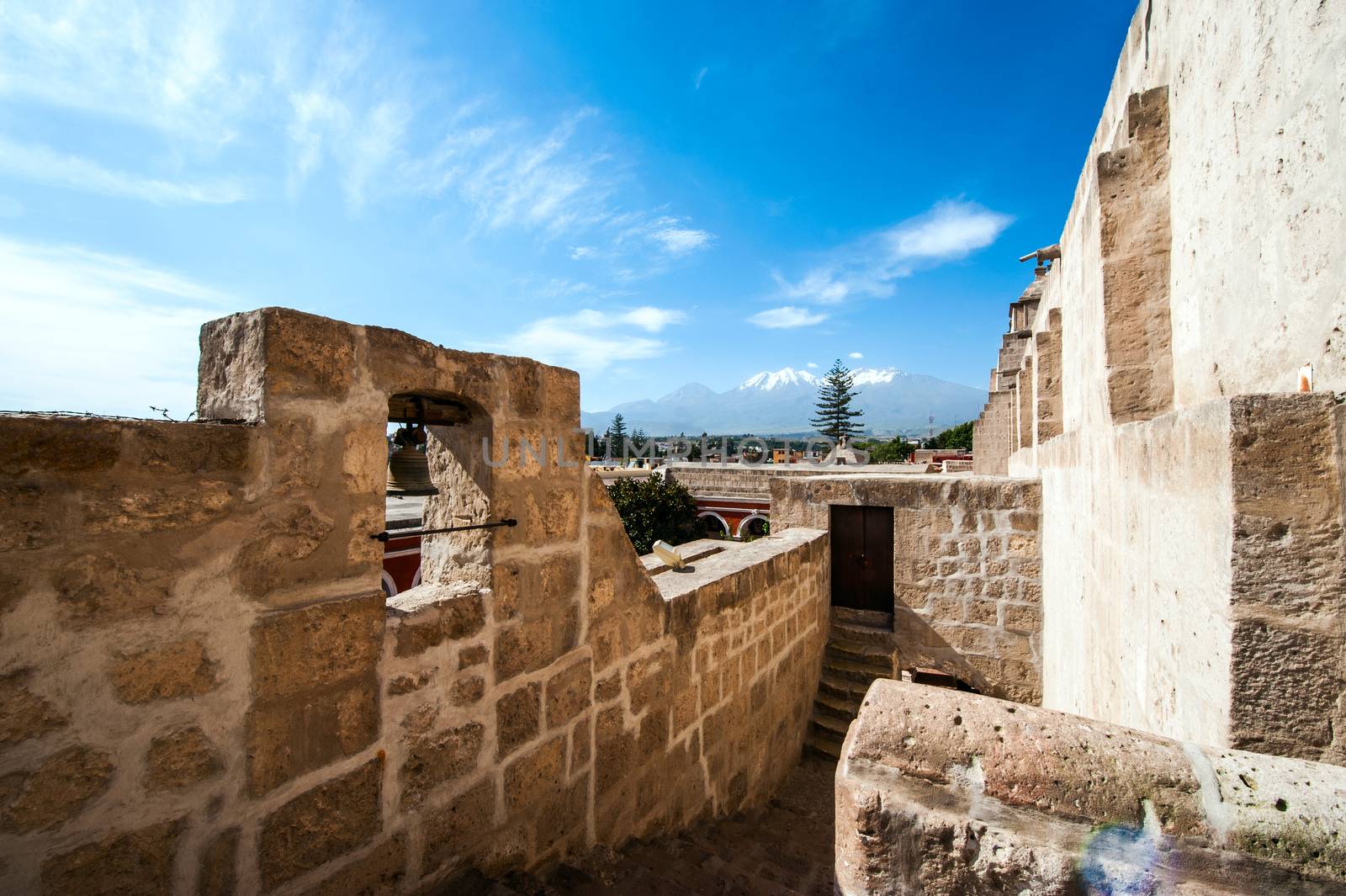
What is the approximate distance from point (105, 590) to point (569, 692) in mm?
1545

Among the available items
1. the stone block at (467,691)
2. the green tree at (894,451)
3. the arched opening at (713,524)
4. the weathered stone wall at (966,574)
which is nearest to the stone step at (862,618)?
Answer: the weathered stone wall at (966,574)

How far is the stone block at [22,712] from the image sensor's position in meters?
1.16

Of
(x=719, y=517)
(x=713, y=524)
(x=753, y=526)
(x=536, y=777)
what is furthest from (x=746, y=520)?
(x=536, y=777)

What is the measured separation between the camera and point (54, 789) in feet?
3.98

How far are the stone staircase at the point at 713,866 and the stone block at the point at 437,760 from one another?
1.10 ft

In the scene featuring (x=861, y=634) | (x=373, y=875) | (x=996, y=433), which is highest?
(x=996, y=433)

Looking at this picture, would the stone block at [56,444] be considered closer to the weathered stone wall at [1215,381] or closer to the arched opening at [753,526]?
the weathered stone wall at [1215,381]

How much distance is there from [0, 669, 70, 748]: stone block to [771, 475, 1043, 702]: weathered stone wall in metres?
5.27

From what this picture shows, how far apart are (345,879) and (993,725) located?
1.76 meters

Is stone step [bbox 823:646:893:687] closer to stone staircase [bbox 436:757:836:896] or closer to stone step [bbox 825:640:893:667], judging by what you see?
stone step [bbox 825:640:893:667]

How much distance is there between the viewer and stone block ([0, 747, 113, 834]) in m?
1.17

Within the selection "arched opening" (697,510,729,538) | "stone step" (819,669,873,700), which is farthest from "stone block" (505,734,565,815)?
"arched opening" (697,510,729,538)

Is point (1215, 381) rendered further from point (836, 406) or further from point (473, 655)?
point (836, 406)

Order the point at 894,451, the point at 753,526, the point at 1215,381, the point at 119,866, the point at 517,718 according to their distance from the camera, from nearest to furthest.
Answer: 1. the point at 119,866
2. the point at 1215,381
3. the point at 517,718
4. the point at 753,526
5. the point at 894,451
